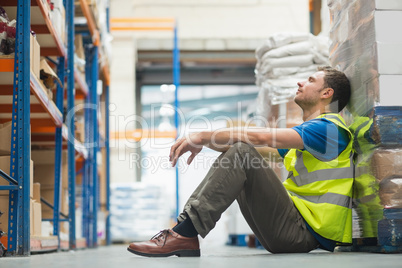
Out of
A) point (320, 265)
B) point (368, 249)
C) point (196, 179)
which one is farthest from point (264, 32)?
point (320, 265)

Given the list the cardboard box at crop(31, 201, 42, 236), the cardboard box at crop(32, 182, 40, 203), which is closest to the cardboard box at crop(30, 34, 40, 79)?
the cardboard box at crop(31, 201, 42, 236)

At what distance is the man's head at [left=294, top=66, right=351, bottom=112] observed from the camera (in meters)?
3.26

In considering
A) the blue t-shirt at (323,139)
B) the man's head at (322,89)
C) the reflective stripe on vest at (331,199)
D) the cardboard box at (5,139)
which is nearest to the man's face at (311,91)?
the man's head at (322,89)

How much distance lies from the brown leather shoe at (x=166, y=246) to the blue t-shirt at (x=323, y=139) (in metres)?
0.68

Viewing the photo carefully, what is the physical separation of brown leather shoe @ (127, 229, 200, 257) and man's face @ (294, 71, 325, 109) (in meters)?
1.07

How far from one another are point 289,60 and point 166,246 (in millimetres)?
2799

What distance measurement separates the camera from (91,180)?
8117 millimetres

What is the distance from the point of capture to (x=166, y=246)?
2.79 metres

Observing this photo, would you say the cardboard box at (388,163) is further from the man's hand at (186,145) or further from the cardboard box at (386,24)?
the man's hand at (186,145)

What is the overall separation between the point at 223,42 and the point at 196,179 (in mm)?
3406

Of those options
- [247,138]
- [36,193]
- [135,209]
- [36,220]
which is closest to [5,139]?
[36,220]

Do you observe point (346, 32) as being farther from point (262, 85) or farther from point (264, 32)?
point (264, 32)

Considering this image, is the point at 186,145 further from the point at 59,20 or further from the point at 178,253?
the point at 59,20

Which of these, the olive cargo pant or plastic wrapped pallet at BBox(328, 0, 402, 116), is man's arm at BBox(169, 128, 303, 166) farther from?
plastic wrapped pallet at BBox(328, 0, 402, 116)
